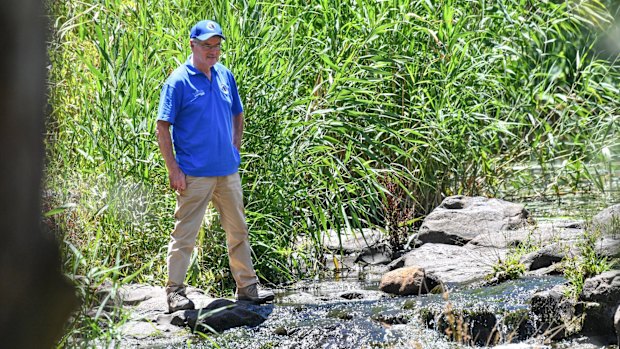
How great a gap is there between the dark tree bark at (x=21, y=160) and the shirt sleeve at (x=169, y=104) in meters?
4.55

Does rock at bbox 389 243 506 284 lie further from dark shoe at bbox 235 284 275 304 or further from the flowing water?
dark shoe at bbox 235 284 275 304

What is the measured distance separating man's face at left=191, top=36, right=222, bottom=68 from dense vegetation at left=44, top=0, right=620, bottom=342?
825 mm

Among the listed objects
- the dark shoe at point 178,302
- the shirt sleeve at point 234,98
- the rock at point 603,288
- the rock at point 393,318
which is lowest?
the rock at point 393,318

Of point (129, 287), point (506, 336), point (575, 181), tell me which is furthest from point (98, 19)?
point (575, 181)

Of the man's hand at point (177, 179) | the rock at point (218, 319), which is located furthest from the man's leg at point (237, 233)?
the rock at point (218, 319)

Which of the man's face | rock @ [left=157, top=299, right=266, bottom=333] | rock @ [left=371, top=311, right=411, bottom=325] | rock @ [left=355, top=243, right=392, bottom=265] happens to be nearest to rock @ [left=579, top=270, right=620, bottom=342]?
rock @ [left=371, top=311, right=411, bottom=325]

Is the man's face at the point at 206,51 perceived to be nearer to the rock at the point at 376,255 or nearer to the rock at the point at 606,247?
the rock at the point at 606,247

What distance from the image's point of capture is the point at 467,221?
27.0ft

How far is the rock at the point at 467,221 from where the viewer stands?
8.14m

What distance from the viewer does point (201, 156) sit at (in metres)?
5.91

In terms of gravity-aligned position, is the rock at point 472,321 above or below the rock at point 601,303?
below

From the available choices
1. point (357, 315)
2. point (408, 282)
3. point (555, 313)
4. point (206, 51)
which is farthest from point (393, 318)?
point (206, 51)

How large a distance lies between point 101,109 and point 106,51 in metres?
0.49

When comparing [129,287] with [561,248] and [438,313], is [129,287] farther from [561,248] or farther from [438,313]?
[561,248]
